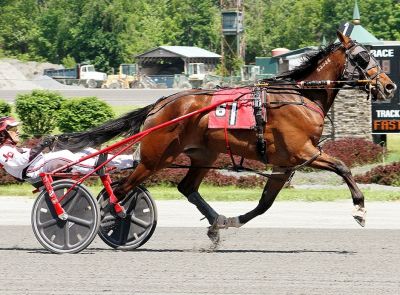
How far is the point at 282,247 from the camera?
977cm

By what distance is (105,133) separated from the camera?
10.1 metres

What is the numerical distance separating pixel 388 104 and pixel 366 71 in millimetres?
9310

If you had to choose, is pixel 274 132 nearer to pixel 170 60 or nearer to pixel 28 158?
pixel 28 158

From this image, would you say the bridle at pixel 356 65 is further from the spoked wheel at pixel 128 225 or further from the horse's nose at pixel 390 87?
the spoked wheel at pixel 128 225

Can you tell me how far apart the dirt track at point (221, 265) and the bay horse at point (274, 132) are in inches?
20.3

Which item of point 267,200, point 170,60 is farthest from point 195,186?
point 170,60

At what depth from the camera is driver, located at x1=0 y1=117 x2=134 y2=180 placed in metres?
9.45

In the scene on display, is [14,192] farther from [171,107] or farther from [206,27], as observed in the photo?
[206,27]

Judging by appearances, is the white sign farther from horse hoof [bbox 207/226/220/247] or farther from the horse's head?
horse hoof [bbox 207/226/220/247]

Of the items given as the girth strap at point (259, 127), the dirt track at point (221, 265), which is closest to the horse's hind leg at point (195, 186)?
the dirt track at point (221, 265)

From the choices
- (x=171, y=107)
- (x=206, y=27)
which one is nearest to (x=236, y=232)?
(x=171, y=107)

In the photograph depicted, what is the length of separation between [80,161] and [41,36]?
262 ft

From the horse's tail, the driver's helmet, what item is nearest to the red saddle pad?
the horse's tail

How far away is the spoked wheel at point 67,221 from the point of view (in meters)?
9.30
